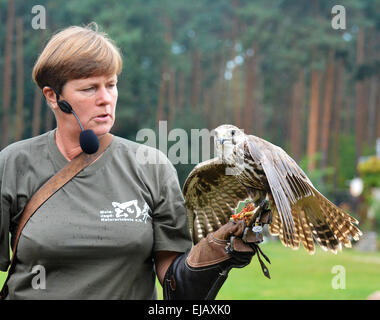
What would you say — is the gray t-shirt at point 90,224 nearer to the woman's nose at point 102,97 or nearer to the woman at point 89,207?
the woman at point 89,207

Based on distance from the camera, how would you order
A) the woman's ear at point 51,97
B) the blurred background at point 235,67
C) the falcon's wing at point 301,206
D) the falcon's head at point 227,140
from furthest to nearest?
the blurred background at point 235,67 → the falcon's head at point 227,140 → the falcon's wing at point 301,206 → the woman's ear at point 51,97

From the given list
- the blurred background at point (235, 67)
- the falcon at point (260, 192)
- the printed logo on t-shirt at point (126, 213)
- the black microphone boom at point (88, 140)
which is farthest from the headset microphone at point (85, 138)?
the blurred background at point (235, 67)

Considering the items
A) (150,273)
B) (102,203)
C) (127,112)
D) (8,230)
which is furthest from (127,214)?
(127,112)

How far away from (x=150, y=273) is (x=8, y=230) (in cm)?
65

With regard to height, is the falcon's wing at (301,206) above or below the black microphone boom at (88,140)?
below

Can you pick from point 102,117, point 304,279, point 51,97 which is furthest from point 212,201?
→ point 304,279

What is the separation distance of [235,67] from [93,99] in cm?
3149

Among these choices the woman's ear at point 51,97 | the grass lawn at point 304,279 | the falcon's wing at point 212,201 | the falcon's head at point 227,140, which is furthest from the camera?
the grass lawn at point 304,279

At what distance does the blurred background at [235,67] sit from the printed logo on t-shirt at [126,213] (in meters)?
16.0

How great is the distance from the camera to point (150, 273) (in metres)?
2.57

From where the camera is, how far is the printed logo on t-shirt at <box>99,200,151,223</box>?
2.43 meters

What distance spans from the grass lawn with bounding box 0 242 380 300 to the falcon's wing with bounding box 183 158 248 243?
5354 millimetres

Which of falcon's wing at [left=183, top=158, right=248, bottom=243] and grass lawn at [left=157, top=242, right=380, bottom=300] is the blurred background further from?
falcon's wing at [left=183, top=158, right=248, bottom=243]

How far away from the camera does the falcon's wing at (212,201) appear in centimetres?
337
